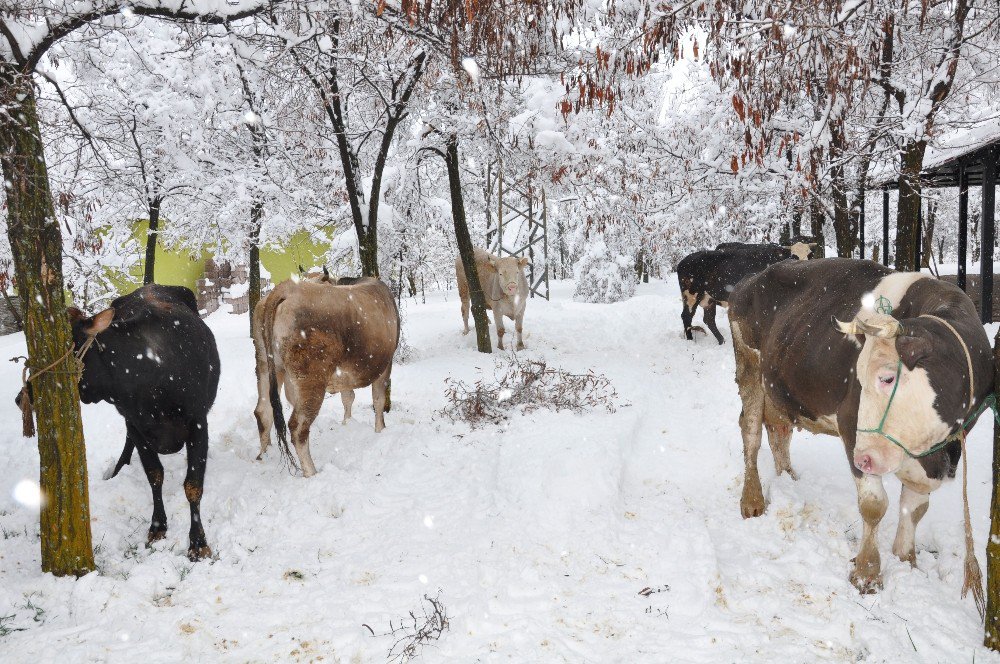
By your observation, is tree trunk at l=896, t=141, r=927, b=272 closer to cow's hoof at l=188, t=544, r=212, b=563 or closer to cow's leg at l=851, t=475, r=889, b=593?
cow's leg at l=851, t=475, r=889, b=593

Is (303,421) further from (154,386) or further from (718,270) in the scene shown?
(718,270)

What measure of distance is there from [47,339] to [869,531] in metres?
5.26

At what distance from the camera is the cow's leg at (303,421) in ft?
18.4

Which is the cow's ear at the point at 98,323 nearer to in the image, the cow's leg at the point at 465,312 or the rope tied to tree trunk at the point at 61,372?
the rope tied to tree trunk at the point at 61,372

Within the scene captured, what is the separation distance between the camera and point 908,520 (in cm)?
360

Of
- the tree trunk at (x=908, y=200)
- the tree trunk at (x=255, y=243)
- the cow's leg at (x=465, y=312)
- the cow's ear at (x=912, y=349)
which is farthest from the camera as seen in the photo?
the cow's leg at (x=465, y=312)

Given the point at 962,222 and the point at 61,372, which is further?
the point at 962,222

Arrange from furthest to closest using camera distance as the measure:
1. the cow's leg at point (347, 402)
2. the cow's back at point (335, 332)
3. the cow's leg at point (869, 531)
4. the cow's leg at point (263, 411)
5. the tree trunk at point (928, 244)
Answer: the tree trunk at point (928, 244)
the cow's leg at point (347, 402)
the cow's leg at point (263, 411)
the cow's back at point (335, 332)
the cow's leg at point (869, 531)

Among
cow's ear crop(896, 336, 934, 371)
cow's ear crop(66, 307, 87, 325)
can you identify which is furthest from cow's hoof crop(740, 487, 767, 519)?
cow's ear crop(66, 307, 87, 325)

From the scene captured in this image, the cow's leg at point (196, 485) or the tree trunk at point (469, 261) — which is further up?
the tree trunk at point (469, 261)

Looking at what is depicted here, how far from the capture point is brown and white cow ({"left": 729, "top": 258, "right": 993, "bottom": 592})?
2873 millimetres

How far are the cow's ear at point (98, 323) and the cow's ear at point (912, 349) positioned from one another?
4869 mm

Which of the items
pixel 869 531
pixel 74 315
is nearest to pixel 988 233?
pixel 869 531

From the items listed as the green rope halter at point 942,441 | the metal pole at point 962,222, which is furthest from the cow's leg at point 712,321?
the green rope halter at point 942,441
